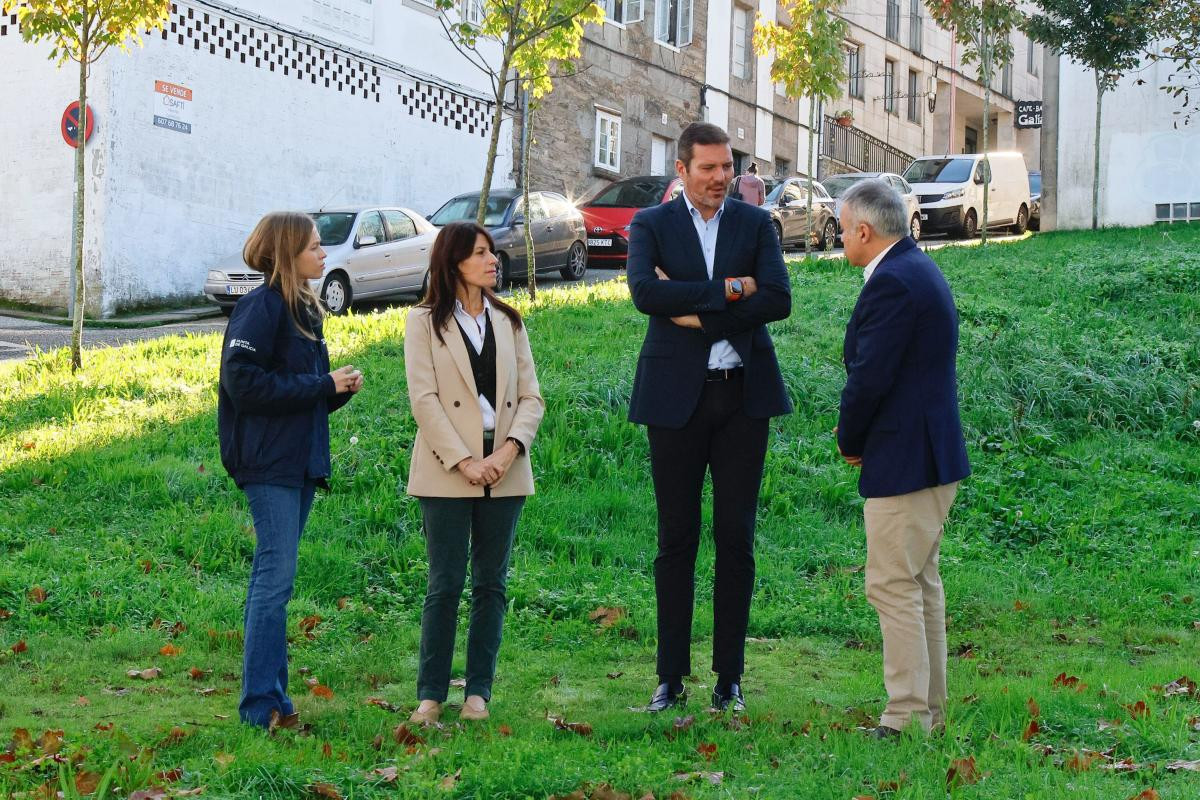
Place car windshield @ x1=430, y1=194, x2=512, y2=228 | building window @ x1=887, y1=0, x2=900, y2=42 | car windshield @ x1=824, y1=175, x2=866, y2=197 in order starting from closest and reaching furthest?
car windshield @ x1=430, y1=194, x2=512, y2=228 < car windshield @ x1=824, y1=175, x2=866, y2=197 < building window @ x1=887, y1=0, x2=900, y2=42

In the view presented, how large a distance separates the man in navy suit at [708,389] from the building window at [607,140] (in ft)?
88.6

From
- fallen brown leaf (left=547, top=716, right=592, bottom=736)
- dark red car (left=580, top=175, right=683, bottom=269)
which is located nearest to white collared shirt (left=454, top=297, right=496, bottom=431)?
fallen brown leaf (left=547, top=716, right=592, bottom=736)

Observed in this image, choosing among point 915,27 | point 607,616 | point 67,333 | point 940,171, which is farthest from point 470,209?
point 915,27

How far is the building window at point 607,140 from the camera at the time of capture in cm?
3300

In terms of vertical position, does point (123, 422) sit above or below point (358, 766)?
above

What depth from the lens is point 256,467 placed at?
5.67 metres

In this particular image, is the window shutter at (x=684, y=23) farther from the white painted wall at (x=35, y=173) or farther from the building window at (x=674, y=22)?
the white painted wall at (x=35, y=173)

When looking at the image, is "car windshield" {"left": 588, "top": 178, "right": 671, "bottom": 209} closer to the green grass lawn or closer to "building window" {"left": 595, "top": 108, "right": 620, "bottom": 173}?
"building window" {"left": 595, "top": 108, "right": 620, "bottom": 173}

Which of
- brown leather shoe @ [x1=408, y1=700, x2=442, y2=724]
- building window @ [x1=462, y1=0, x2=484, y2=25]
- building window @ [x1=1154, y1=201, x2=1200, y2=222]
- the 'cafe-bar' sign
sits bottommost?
brown leather shoe @ [x1=408, y1=700, x2=442, y2=724]

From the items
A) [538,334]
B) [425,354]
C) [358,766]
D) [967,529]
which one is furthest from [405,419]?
[358,766]

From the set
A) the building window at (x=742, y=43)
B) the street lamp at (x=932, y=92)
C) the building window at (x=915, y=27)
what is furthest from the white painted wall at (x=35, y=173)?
the street lamp at (x=932, y=92)

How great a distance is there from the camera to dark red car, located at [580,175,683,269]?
1045 inches

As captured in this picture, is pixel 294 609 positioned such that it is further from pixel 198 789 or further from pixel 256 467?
pixel 198 789

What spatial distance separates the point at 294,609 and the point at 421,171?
2068 cm
